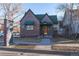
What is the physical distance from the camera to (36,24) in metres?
5.99

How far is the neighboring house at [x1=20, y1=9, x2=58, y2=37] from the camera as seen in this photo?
5977 mm

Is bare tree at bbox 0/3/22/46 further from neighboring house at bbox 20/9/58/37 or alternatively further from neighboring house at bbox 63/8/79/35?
neighboring house at bbox 63/8/79/35

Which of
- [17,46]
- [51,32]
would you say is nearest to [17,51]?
[17,46]

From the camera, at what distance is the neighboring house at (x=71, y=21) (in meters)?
5.97

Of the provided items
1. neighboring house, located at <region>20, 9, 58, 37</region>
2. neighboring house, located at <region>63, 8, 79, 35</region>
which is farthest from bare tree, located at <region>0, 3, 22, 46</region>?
neighboring house, located at <region>63, 8, 79, 35</region>

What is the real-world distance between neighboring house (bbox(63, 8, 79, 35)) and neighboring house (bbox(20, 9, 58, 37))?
116mm

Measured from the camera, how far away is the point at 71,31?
5.99 meters

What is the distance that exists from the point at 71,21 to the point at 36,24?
1.26 ft

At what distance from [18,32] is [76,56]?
2.26 ft

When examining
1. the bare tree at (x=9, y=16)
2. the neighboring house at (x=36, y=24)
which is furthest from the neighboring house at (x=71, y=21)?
the bare tree at (x=9, y=16)

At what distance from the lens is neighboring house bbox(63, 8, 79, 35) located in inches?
235

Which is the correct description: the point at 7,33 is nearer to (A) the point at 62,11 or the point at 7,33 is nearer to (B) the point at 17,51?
(B) the point at 17,51

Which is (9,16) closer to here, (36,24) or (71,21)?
(36,24)

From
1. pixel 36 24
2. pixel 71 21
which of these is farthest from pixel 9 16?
pixel 71 21
